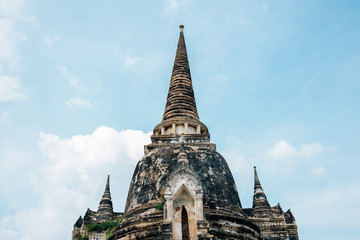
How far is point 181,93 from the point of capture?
20609 millimetres

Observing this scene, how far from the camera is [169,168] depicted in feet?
48.6

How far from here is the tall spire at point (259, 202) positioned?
17281 millimetres

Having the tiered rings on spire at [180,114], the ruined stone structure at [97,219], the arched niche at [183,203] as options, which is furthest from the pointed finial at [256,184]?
the arched niche at [183,203]

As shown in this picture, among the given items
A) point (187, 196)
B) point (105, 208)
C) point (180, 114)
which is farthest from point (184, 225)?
point (180, 114)

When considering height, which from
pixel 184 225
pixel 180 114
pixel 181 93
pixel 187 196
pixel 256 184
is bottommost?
pixel 184 225

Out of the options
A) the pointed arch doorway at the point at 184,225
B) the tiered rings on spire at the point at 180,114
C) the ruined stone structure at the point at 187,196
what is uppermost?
the tiered rings on spire at the point at 180,114

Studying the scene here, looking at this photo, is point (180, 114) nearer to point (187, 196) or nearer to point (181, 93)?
point (181, 93)

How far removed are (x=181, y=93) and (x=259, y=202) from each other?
7643 millimetres

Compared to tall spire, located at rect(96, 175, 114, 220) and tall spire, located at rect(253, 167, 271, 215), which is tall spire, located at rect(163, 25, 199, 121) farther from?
tall spire, located at rect(96, 175, 114, 220)

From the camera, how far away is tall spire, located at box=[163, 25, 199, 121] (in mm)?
19455

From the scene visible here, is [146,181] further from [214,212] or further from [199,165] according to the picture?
[214,212]

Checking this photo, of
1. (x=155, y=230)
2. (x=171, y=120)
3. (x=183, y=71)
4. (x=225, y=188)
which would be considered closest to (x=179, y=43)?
(x=183, y=71)

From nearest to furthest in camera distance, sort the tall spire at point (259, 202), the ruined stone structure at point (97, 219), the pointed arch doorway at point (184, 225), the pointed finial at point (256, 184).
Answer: the pointed arch doorway at point (184, 225), the ruined stone structure at point (97, 219), the tall spire at point (259, 202), the pointed finial at point (256, 184)

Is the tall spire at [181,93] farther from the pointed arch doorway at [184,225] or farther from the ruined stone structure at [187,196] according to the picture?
the pointed arch doorway at [184,225]
